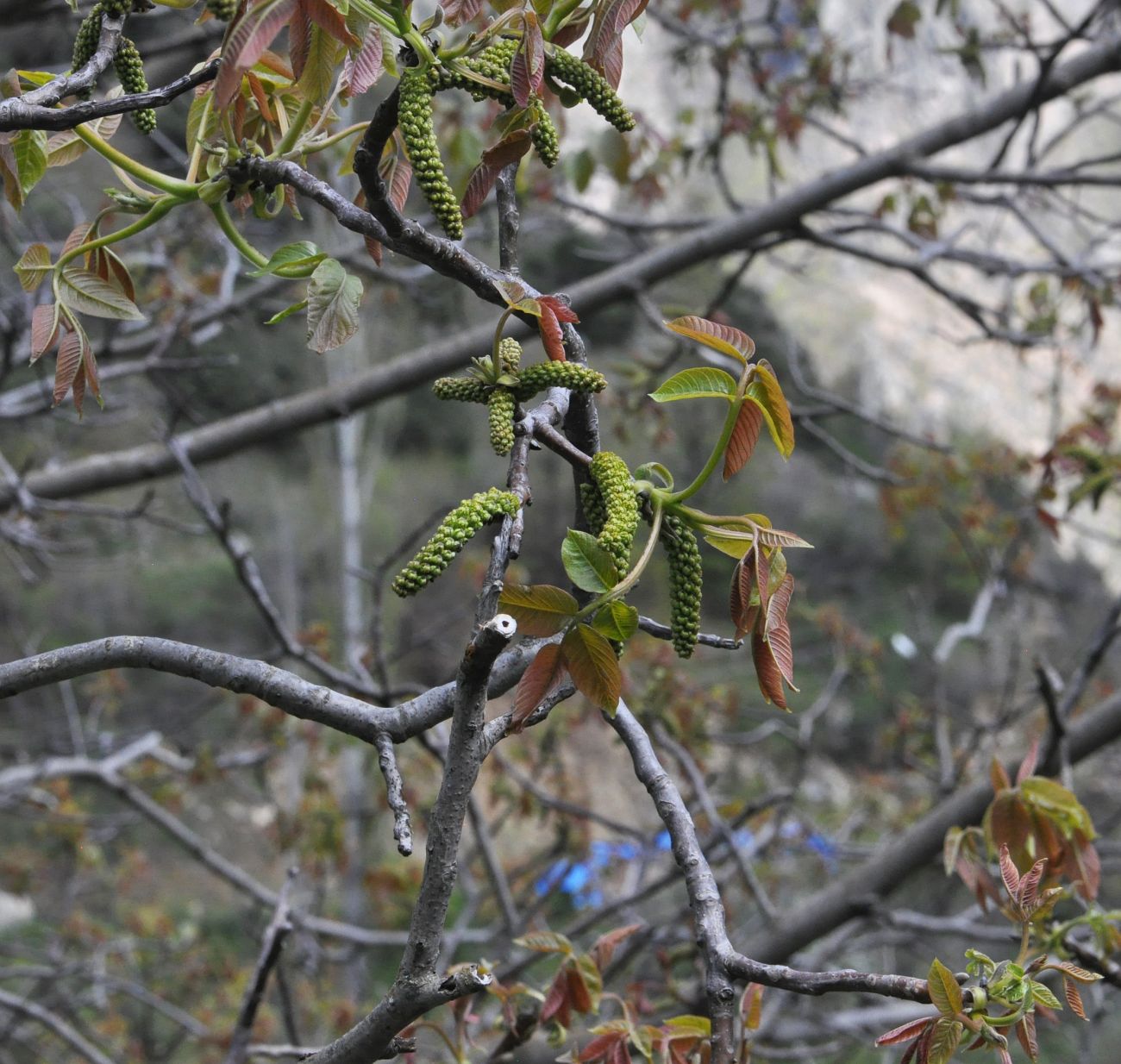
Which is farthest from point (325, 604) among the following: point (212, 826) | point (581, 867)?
point (581, 867)

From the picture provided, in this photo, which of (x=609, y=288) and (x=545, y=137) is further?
(x=609, y=288)

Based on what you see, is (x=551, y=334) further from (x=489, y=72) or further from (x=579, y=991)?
(x=579, y=991)

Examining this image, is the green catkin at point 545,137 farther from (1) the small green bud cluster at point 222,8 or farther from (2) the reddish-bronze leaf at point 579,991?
(2) the reddish-bronze leaf at point 579,991

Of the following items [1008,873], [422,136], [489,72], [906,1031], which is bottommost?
[906,1031]

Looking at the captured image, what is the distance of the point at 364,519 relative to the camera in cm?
981

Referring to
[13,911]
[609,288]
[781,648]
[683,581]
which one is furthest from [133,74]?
[13,911]

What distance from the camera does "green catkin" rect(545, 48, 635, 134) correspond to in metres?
0.91

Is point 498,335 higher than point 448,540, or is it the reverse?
point 498,335

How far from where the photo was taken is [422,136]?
2.59 ft

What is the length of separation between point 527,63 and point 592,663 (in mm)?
493

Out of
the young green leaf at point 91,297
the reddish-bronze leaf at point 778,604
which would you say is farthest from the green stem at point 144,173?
the reddish-bronze leaf at point 778,604

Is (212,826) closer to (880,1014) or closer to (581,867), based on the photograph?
(581,867)

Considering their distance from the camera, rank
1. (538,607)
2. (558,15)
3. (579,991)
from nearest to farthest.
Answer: (538,607) → (558,15) → (579,991)

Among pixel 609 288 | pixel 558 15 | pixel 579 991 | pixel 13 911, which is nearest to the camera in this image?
pixel 558 15
